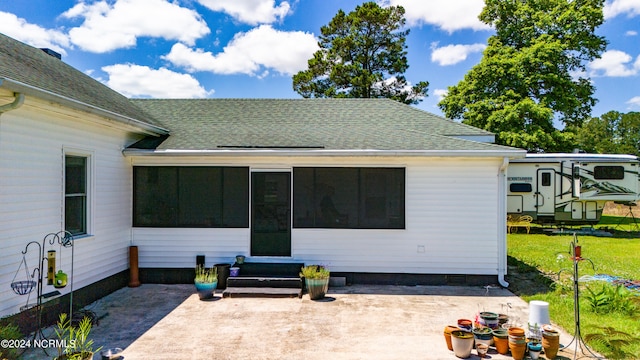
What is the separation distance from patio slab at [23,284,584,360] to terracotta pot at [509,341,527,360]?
0.18m

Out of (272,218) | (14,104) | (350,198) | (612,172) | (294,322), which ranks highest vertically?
(14,104)

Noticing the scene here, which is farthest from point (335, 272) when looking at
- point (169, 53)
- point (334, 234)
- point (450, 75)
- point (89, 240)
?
point (450, 75)

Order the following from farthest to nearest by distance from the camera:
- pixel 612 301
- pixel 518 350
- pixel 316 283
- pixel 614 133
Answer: pixel 614 133 < pixel 316 283 < pixel 612 301 < pixel 518 350

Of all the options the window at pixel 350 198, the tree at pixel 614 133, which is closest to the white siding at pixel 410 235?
the window at pixel 350 198

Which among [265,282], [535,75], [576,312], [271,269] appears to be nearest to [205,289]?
[265,282]

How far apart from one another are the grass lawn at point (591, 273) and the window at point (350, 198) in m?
2.94

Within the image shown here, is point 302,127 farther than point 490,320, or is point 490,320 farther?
point 302,127

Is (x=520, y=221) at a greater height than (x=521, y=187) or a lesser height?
lesser

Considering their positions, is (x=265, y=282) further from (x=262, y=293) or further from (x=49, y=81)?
(x=49, y=81)

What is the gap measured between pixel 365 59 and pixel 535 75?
10.1 m

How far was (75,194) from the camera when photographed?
652cm

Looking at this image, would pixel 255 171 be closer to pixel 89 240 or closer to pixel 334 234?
pixel 334 234

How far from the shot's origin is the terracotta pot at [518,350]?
4.59 metres

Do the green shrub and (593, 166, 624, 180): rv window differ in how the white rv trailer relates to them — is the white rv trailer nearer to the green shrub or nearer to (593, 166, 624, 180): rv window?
(593, 166, 624, 180): rv window
